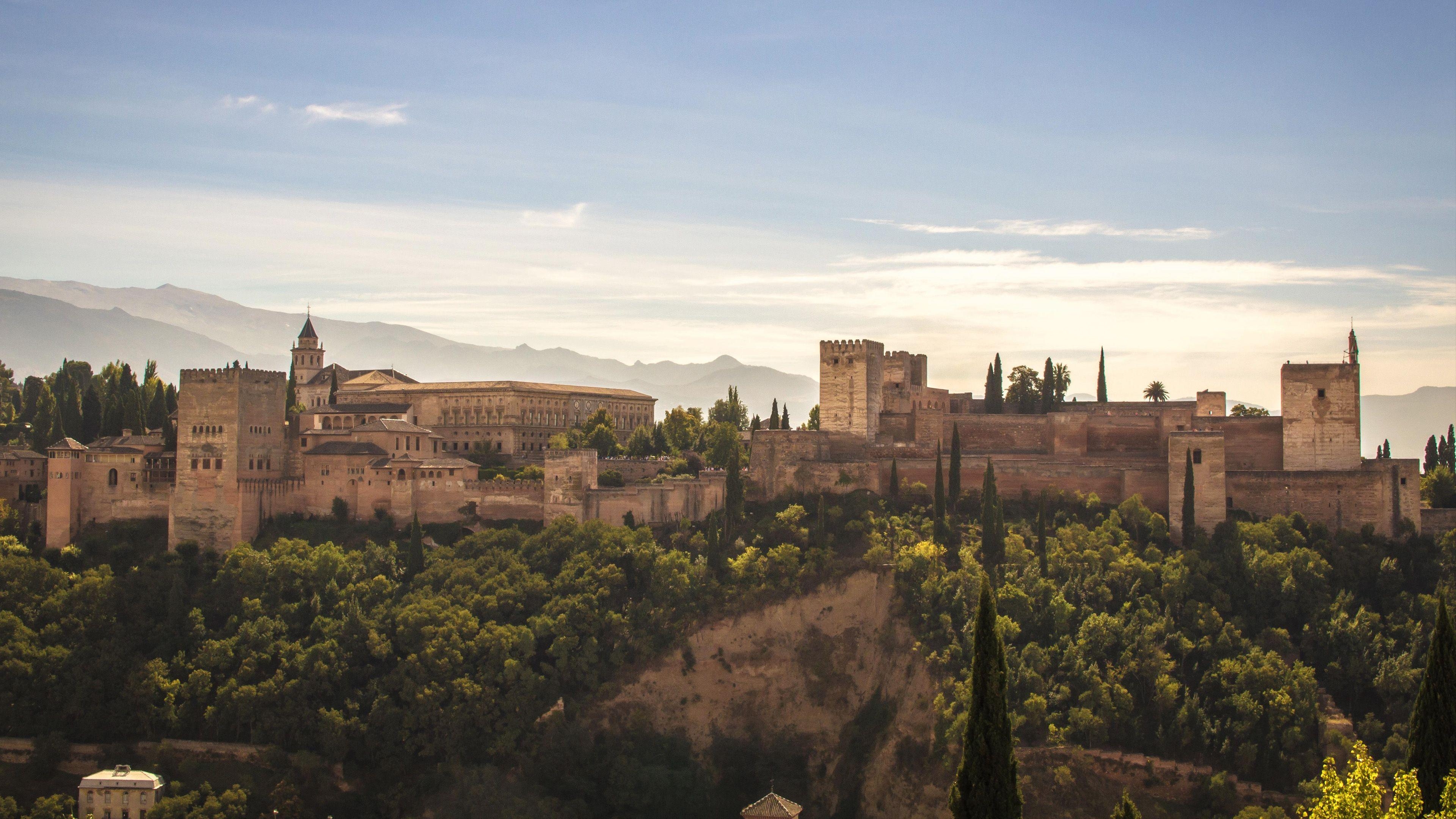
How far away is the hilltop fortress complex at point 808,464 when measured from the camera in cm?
4928

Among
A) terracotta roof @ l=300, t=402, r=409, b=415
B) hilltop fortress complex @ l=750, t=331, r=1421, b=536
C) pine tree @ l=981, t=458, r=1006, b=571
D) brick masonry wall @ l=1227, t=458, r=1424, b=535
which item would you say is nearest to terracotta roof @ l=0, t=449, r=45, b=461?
terracotta roof @ l=300, t=402, r=409, b=415

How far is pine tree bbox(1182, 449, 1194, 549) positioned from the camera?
48188mm

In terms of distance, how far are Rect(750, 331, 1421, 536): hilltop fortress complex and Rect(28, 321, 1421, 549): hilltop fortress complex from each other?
7 cm

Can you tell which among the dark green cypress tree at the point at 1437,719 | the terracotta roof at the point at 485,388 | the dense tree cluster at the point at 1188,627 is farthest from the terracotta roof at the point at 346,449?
the dark green cypress tree at the point at 1437,719

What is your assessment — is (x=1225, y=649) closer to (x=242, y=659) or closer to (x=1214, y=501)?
(x=1214, y=501)

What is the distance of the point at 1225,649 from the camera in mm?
42344

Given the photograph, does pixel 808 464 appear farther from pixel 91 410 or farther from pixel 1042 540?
pixel 91 410

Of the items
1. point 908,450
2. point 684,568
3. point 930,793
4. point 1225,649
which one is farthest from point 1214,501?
point 684,568

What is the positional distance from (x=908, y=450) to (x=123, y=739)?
30127 millimetres

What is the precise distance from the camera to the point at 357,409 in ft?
202

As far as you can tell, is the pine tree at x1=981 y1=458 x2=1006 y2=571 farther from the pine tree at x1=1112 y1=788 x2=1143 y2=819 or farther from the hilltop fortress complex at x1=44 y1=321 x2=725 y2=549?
the pine tree at x1=1112 y1=788 x2=1143 y2=819

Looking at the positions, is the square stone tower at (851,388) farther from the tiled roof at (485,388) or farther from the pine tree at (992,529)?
the tiled roof at (485,388)

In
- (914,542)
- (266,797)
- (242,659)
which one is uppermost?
(914,542)

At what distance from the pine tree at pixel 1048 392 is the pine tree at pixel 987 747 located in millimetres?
35298
